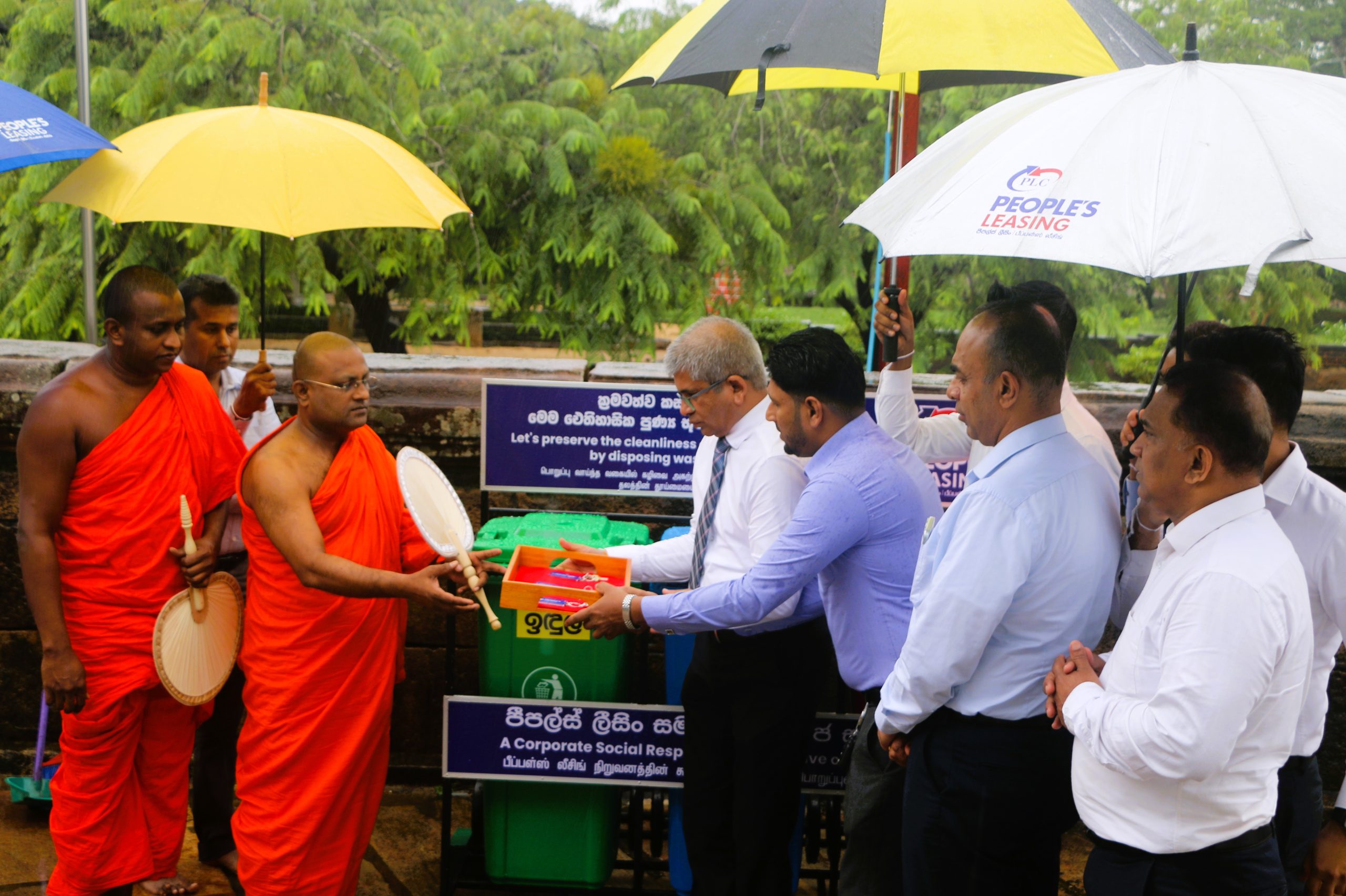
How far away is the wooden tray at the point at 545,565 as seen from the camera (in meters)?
2.94

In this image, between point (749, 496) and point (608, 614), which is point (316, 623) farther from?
point (749, 496)

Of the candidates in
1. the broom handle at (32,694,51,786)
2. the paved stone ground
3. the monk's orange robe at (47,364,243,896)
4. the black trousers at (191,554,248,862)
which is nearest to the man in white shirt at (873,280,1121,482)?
the paved stone ground

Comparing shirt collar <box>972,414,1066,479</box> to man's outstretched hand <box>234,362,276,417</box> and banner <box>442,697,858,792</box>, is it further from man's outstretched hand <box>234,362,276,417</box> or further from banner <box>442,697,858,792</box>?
man's outstretched hand <box>234,362,276,417</box>

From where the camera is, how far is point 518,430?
142 inches

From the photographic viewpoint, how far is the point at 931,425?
3330mm

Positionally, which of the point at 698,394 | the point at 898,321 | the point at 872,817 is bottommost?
the point at 872,817

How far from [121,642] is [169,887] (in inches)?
36.3

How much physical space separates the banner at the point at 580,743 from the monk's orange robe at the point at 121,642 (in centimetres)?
86

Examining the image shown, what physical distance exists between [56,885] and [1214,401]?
128 inches

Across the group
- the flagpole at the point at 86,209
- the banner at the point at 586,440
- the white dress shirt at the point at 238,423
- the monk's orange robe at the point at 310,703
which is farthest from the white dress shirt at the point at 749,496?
the flagpole at the point at 86,209

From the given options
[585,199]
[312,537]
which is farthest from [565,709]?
[585,199]

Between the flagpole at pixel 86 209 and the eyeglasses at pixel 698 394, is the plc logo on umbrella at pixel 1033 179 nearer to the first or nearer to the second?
the eyeglasses at pixel 698 394

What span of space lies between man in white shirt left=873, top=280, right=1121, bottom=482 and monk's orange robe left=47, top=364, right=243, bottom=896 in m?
2.06

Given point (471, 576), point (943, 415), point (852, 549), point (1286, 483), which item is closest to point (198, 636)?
point (471, 576)
